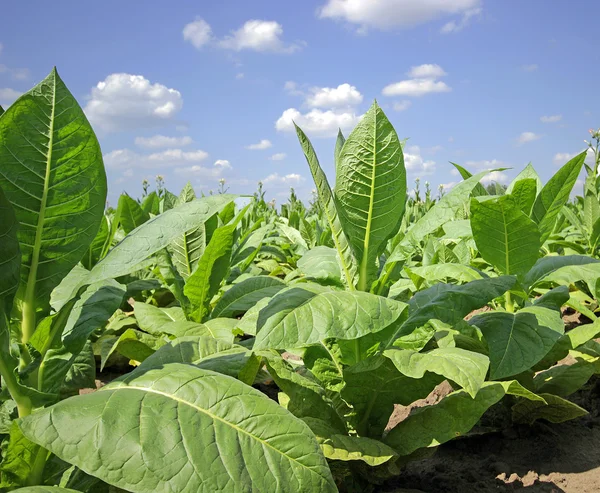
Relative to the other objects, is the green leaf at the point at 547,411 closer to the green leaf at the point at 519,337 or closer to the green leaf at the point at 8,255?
the green leaf at the point at 519,337

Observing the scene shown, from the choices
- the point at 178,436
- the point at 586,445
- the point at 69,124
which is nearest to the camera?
the point at 178,436

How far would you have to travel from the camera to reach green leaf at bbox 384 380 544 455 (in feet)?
5.31

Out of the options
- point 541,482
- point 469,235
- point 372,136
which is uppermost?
point 372,136

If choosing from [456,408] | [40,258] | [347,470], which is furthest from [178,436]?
[456,408]

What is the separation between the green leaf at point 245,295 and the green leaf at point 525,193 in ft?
3.53

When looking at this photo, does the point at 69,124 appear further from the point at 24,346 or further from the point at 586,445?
the point at 586,445

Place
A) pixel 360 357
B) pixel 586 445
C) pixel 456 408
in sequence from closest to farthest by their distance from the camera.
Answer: pixel 456 408 → pixel 360 357 → pixel 586 445

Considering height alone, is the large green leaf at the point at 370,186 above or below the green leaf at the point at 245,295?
above

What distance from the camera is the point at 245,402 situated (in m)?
1.24

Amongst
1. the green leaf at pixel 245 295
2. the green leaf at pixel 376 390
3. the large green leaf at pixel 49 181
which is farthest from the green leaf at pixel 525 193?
the large green leaf at pixel 49 181

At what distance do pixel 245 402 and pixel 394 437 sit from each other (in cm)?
68

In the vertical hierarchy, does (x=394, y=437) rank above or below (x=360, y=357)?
below

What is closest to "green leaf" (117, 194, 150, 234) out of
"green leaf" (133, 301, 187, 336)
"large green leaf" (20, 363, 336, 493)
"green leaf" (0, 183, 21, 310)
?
"green leaf" (133, 301, 187, 336)

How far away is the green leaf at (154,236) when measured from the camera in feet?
4.47
